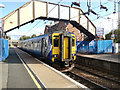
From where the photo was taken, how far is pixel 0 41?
10.6 m

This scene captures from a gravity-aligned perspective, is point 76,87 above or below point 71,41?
below

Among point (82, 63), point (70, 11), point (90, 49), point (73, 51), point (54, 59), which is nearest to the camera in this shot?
point (54, 59)

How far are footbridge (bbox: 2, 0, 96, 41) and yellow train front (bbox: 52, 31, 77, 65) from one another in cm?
637

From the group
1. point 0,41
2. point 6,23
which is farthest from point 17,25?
point 0,41

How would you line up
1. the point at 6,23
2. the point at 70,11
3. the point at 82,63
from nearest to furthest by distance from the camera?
the point at 6,23
the point at 82,63
the point at 70,11

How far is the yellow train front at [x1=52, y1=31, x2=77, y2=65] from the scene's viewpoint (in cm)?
975

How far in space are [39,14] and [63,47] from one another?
7.63 metres

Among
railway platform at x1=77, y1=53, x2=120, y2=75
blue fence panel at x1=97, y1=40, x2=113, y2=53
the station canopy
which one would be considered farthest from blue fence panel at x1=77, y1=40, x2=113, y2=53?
railway platform at x1=77, y1=53, x2=120, y2=75

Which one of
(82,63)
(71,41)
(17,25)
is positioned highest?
(17,25)

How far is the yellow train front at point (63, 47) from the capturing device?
9750mm

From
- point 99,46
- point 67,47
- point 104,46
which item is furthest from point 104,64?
point 104,46

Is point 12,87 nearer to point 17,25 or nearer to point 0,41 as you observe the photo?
point 0,41

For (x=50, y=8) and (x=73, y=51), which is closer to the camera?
(x=73, y=51)

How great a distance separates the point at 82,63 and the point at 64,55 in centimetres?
613
